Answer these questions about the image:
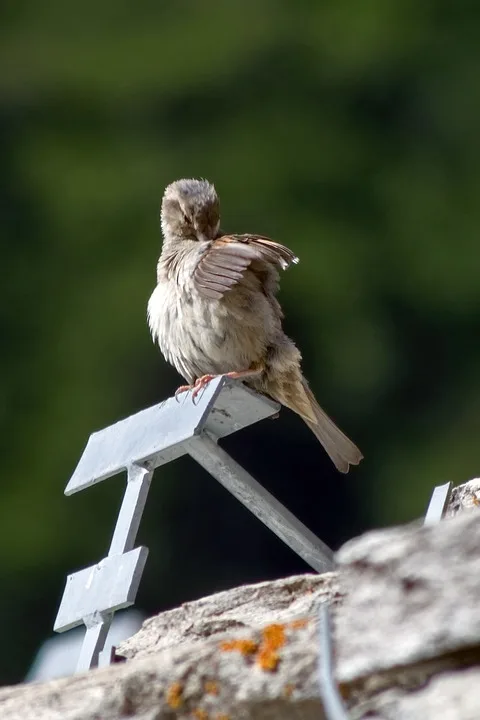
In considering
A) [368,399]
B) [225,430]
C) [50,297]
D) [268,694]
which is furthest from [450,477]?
[268,694]

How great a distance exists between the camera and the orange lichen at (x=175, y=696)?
1.34 metres

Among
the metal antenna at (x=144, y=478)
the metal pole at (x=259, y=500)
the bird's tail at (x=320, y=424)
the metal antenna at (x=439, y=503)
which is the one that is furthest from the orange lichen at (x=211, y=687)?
the bird's tail at (x=320, y=424)

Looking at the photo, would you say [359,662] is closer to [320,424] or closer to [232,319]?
[232,319]

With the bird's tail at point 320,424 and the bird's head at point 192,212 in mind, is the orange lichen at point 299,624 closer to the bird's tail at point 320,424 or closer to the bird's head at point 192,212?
the bird's tail at point 320,424

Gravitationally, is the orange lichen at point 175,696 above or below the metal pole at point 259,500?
above

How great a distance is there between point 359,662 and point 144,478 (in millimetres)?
584

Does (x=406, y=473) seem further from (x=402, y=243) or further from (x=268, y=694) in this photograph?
(x=268, y=694)

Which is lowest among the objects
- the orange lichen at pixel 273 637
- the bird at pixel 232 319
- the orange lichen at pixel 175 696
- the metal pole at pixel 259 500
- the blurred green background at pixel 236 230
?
the blurred green background at pixel 236 230

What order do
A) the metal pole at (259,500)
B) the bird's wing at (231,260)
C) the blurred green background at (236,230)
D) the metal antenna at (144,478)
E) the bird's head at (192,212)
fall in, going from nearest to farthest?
the metal antenna at (144,478) < the metal pole at (259,500) < the bird's wing at (231,260) < the bird's head at (192,212) < the blurred green background at (236,230)

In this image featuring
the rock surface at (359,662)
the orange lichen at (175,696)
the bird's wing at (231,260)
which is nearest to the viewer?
the rock surface at (359,662)

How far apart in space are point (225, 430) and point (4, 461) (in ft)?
22.9

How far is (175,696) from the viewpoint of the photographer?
1.34m

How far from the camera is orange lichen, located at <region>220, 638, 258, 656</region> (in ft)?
4.40

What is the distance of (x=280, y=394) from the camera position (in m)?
3.27
